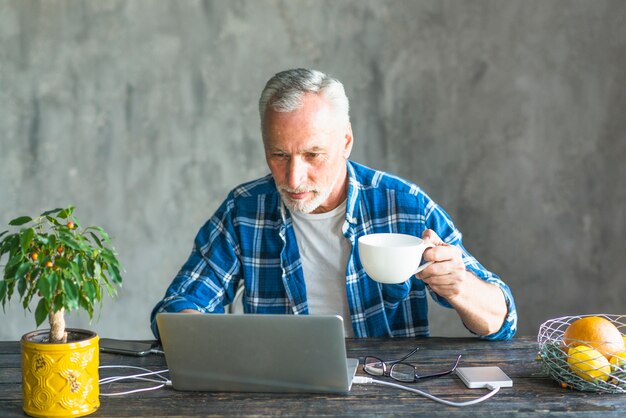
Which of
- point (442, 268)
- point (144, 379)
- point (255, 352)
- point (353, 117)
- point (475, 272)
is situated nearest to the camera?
point (255, 352)

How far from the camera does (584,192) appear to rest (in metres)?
3.32

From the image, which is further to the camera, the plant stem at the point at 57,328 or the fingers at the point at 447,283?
the fingers at the point at 447,283

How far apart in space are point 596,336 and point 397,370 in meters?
0.40

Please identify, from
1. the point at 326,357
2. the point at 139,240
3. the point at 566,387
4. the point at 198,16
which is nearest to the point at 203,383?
the point at 326,357

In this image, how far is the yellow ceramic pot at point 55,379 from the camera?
1260 mm

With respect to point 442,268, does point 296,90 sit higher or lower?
higher

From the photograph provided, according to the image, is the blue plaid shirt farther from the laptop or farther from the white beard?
the laptop

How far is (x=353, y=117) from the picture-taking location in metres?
3.38

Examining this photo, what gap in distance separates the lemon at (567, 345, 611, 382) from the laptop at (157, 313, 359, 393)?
429mm

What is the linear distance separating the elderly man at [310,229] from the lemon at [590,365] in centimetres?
46

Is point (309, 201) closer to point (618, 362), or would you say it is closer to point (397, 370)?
point (397, 370)

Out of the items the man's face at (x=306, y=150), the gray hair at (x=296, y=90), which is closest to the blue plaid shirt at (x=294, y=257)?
the man's face at (x=306, y=150)

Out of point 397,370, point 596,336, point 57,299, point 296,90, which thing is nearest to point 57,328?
point 57,299

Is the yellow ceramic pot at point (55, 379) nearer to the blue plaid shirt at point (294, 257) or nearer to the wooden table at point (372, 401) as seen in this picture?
the wooden table at point (372, 401)
